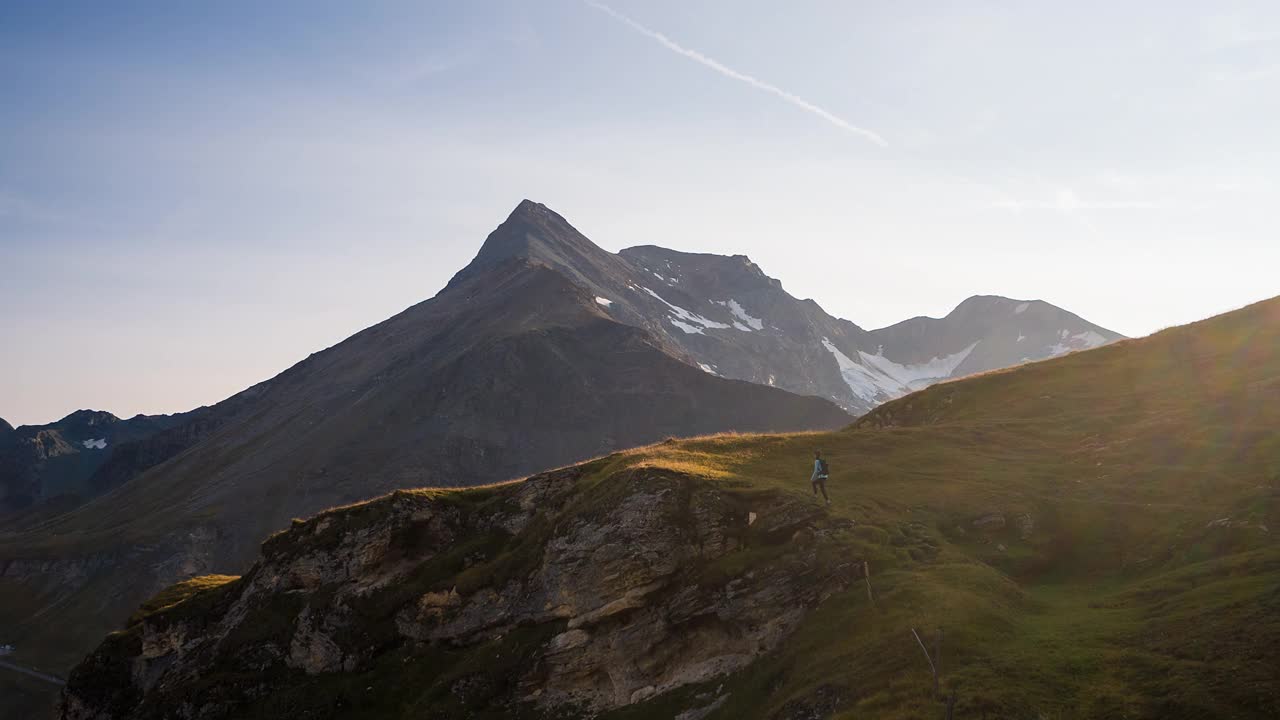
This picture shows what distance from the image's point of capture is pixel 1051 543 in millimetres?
35906

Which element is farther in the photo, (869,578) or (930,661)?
(869,578)

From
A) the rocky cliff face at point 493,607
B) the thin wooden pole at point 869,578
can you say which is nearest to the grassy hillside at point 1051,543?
the thin wooden pole at point 869,578

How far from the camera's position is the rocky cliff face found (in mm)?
34625

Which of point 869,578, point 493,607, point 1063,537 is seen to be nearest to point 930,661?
point 869,578

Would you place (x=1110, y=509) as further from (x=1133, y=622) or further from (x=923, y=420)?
(x=923, y=420)

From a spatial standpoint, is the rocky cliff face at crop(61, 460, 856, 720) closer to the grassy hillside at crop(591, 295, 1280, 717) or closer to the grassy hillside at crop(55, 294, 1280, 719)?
the grassy hillside at crop(55, 294, 1280, 719)

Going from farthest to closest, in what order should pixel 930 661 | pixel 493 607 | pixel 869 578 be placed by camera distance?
pixel 493 607 → pixel 869 578 → pixel 930 661

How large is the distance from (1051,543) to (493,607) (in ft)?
79.6

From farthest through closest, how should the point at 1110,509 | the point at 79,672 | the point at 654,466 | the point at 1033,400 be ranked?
1. the point at 1033,400
2. the point at 79,672
3. the point at 654,466
4. the point at 1110,509

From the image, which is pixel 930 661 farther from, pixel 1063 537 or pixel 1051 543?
pixel 1063 537

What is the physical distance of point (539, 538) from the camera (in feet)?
136

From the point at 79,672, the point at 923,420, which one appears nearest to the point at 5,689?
the point at 79,672

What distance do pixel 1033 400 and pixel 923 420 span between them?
6855 millimetres

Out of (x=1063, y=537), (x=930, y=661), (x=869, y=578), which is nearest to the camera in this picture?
(x=930, y=661)
